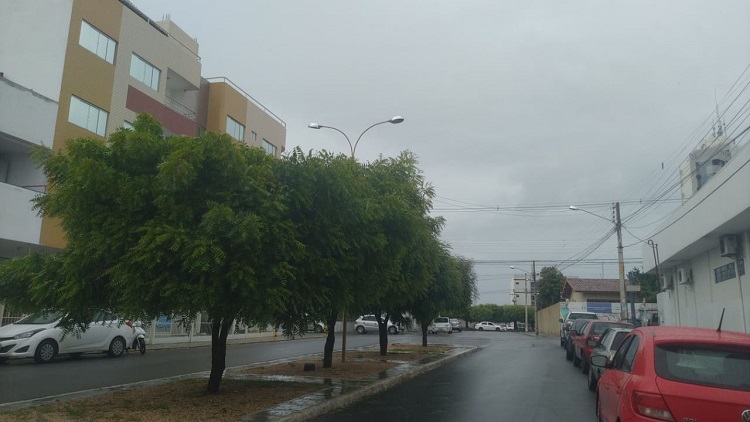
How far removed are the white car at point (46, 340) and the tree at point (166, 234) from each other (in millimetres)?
5913

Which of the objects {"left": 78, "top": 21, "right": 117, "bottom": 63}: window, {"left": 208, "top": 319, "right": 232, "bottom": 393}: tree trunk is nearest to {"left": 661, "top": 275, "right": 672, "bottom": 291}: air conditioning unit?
{"left": 208, "top": 319, "right": 232, "bottom": 393}: tree trunk

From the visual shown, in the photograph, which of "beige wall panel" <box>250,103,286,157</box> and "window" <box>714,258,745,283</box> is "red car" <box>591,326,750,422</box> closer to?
"window" <box>714,258,745,283</box>

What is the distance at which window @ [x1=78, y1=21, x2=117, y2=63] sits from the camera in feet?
83.4

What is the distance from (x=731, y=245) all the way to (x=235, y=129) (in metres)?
28.5

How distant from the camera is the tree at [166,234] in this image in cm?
862

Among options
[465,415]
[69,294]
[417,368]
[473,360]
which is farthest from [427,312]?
[69,294]

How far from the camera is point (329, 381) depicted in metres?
13.6

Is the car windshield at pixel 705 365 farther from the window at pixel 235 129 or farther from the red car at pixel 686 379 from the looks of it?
the window at pixel 235 129

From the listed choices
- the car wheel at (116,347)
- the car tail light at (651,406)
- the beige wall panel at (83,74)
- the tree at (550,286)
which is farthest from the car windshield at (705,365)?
the tree at (550,286)

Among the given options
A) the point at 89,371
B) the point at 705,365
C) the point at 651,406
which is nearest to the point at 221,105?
the point at 89,371

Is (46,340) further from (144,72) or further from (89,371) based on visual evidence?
(144,72)

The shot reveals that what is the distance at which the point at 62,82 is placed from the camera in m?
24.1

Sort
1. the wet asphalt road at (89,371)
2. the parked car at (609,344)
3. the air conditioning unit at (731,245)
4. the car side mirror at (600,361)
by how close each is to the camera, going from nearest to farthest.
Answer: the car side mirror at (600,361), the wet asphalt road at (89,371), the parked car at (609,344), the air conditioning unit at (731,245)

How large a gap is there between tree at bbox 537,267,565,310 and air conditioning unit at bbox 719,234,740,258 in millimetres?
66322
